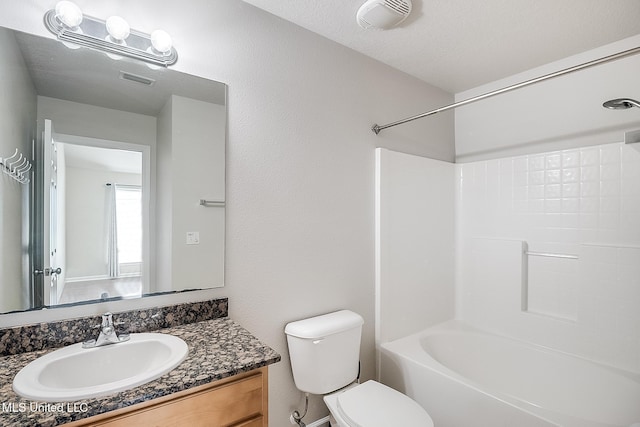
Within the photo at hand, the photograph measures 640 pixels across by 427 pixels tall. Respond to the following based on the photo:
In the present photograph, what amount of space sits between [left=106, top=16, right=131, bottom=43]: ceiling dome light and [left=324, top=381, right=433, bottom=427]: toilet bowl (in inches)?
74.6

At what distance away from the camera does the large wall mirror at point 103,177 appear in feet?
3.76

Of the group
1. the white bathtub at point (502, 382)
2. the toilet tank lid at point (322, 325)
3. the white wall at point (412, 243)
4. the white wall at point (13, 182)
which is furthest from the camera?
the white wall at point (412, 243)

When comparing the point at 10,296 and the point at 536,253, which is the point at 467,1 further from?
the point at 10,296

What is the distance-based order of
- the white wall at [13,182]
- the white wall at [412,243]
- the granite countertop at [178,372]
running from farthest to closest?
1. the white wall at [412,243]
2. the white wall at [13,182]
3. the granite countertop at [178,372]

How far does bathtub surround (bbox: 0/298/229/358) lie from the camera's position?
1117 millimetres

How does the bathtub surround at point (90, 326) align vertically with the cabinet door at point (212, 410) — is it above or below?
above

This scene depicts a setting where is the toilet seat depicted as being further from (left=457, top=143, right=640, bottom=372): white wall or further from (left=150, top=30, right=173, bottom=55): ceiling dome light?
(left=150, top=30, right=173, bottom=55): ceiling dome light

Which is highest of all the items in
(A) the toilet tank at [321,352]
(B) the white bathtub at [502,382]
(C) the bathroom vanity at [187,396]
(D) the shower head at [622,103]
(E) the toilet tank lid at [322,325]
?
(D) the shower head at [622,103]

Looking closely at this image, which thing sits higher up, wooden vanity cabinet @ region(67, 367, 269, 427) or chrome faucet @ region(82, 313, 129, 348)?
chrome faucet @ region(82, 313, 129, 348)

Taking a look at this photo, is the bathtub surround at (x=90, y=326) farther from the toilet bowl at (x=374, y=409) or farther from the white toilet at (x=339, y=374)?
the toilet bowl at (x=374, y=409)

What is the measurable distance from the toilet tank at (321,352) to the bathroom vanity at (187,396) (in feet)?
1.55

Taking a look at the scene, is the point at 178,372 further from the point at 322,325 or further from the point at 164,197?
the point at 322,325

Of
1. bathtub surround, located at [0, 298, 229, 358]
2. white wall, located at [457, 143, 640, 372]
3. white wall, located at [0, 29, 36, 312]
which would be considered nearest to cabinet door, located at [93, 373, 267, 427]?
bathtub surround, located at [0, 298, 229, 358]

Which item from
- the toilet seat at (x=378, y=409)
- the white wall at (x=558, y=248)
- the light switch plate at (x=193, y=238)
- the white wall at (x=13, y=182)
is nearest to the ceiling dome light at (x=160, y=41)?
the white wall at (x=13, y=182)
